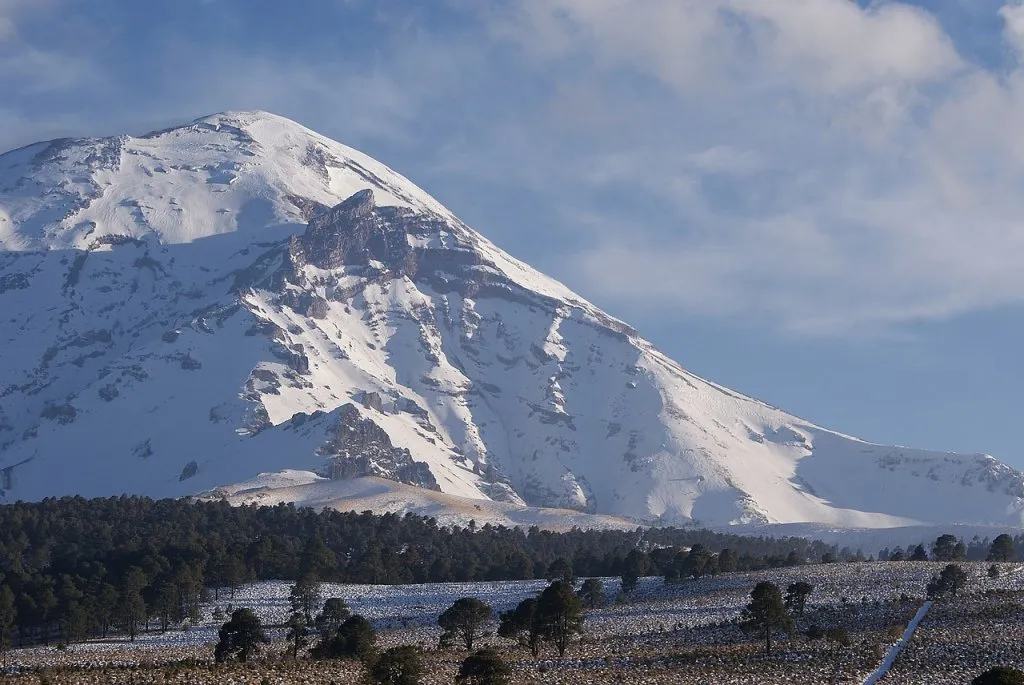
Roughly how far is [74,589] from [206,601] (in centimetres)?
1656

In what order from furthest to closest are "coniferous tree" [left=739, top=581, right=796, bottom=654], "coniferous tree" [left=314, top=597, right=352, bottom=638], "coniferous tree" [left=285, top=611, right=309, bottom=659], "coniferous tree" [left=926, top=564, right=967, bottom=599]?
"coniferous tree" [left=314, top=597, right=352, bottom=638]
"coniferous tree" [left=926, top=564, right=967, bottom=599]
"coniferous tree" [left=285, top=611, right=309, bottom=659]
"coniferous tree" [left=739, top=581, right=796, bottom=654]

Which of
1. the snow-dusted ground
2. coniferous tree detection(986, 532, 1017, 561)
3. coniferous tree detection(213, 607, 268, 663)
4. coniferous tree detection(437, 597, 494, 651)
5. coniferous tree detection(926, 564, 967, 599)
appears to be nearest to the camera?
coniferous tree detection(213, 607, 268, 663)

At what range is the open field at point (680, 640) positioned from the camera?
95.8 metres

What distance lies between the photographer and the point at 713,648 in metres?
111

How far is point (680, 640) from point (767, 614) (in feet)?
28.2

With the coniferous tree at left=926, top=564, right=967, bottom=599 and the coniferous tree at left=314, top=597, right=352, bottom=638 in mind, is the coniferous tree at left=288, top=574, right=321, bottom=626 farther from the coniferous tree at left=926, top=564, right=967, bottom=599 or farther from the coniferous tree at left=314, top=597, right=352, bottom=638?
the coniferous tree at left=926, top=564, right=967, bottom=599

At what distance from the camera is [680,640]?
118375mm

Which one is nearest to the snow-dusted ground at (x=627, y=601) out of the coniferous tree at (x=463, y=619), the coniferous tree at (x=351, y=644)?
the coniferous tree at (x=463, y=619)

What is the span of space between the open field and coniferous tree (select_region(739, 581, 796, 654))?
1488 millimetres

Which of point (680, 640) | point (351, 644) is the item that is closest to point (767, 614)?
point (680, 640)

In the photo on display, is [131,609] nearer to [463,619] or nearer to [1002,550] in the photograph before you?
[463,619]

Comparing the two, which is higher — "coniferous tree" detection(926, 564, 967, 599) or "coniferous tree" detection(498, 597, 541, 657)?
"coniferous tree" detection(926, 564, 967, 599)

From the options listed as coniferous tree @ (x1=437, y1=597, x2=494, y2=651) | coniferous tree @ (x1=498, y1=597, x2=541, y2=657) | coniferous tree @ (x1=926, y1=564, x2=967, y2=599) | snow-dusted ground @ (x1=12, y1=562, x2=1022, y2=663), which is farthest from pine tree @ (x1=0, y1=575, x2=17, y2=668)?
coniferous tree @ (x1=926, y1=564, x2=967, y2=599)

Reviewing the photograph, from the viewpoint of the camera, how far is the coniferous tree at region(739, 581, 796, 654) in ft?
369
